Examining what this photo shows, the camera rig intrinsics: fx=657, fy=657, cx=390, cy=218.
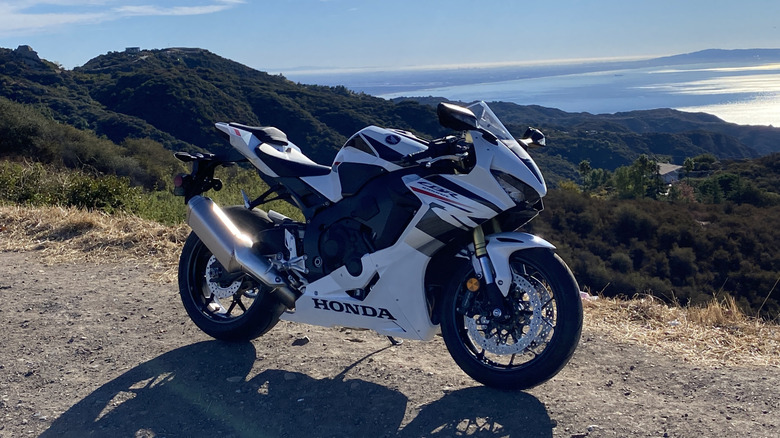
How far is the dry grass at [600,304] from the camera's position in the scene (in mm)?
4543

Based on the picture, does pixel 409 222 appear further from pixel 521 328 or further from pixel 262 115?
pixel 262 115

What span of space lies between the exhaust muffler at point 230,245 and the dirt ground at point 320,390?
50cm

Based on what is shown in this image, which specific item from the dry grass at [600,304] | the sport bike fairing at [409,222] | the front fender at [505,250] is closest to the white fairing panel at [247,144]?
the sport bike fairing at [409,222]

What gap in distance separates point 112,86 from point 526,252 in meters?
61.3

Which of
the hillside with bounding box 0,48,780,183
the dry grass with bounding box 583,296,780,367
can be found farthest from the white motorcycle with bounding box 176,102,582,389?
the hillside with bounding box 0,48,780,183

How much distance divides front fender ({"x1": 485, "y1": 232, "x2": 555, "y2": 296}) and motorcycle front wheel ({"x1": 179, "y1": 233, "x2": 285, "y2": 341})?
1.58 m

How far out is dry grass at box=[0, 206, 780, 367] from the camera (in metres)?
4.54

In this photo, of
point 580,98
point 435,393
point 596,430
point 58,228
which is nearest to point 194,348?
point 435,393

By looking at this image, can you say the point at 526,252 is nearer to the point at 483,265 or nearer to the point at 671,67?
the point at 483,265

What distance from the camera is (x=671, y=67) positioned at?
312ft

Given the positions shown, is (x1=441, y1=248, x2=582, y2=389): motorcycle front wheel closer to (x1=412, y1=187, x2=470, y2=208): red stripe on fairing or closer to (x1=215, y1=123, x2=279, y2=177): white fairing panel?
(x1=412, y1=187, x2=470, y2=208): red stripe on fairing

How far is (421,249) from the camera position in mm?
3689

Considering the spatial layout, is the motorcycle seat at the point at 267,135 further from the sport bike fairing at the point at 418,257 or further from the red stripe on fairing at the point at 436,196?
the red stripe on fairing at the point at 436,196

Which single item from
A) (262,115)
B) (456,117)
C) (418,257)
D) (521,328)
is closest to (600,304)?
(521,328)
